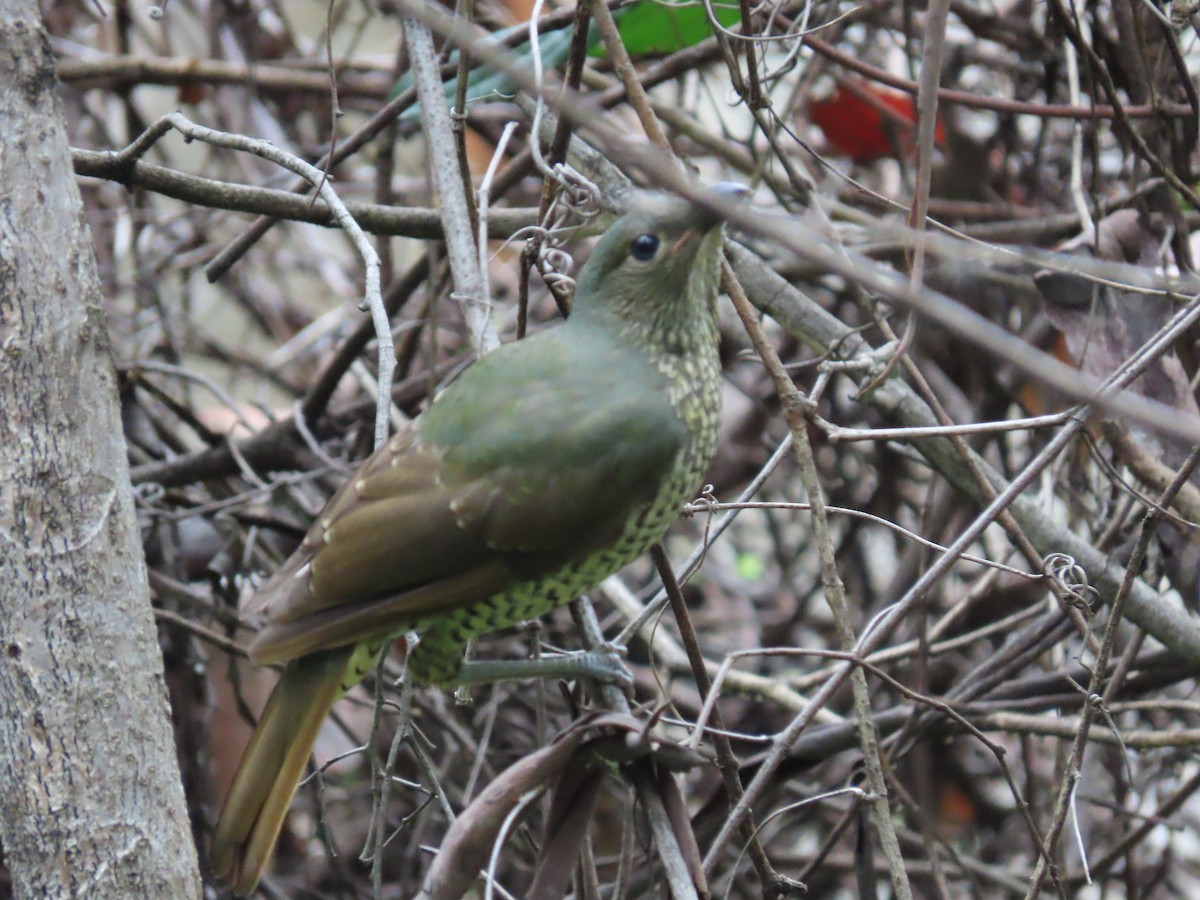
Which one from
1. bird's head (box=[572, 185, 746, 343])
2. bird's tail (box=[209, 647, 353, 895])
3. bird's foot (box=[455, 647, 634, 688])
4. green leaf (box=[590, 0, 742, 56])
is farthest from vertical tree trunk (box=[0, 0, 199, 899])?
green leaf (box=[590, 0, 742, 56])

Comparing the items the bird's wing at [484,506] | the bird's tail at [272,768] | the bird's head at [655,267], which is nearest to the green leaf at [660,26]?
the bird's head at [655,267]

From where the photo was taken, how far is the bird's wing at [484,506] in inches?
81.0

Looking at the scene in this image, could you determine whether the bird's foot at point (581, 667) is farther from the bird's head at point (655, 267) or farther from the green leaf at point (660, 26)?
the green leaf at point (660, 26)

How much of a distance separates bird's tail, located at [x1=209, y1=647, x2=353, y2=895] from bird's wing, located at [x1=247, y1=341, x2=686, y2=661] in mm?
102

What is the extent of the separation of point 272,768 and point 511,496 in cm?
58

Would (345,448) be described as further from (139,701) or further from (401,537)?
(139,701)

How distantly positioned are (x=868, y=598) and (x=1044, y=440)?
Answer: 0.80m

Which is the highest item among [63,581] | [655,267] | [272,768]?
[655,267]

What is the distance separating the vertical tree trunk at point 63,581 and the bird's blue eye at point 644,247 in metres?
0.83

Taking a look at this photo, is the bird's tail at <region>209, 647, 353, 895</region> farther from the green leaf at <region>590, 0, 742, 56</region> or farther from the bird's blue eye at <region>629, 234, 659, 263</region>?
the green leaf at <region>590, 0, 742, 56</region>

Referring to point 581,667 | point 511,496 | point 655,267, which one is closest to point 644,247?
point 655,267

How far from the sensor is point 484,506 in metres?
2.10

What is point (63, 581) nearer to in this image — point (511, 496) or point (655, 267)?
point (511, 496)

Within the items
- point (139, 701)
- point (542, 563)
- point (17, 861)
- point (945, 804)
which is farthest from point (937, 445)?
point (945, 804)
